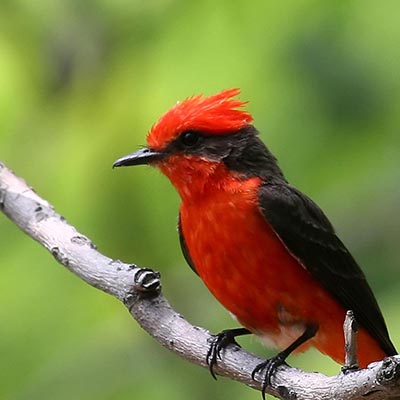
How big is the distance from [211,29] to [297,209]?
4.77 ft

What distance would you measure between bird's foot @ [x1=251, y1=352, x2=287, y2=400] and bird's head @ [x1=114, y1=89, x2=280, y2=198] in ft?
3.50

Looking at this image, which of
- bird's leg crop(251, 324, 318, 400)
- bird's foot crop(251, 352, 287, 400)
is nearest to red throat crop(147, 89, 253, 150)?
bird's leg crop(251, 324, 318, 400)

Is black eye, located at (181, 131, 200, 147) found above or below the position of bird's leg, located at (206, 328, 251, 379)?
above

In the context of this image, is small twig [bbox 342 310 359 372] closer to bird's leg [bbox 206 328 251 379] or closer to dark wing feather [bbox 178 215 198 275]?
bird's leg [bbox 206 328 251 379]

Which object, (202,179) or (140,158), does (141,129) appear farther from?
(202,179)

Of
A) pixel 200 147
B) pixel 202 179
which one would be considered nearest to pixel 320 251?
pixel 202 179

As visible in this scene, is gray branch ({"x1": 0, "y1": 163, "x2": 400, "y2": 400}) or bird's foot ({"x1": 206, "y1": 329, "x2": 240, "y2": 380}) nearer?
gray branch ({"x1": 0, "y1": 163, "x2": 400, "y2": 400})

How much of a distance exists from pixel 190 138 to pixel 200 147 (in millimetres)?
76

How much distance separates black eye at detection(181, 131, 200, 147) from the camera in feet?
18.6

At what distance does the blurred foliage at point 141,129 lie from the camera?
244 inches

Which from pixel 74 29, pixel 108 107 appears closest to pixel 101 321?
pixel 108 107

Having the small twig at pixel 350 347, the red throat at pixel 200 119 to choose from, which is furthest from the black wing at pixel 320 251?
the small twig at pixel 350 347

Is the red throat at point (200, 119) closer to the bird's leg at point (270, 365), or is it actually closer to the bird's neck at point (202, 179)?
the bird's neck at point (202, 179)

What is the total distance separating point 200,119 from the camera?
5.66 meters
